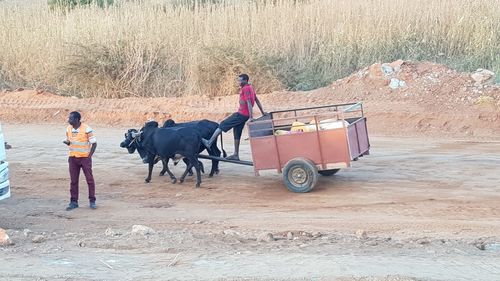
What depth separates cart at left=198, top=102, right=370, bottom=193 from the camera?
1234 cm

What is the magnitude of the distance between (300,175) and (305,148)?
0.43 meters

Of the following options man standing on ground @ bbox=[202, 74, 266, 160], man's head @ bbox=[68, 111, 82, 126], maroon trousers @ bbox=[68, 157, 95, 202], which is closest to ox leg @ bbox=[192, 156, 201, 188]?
man standing on ground @ bbox=[202, 74, 266, 160]

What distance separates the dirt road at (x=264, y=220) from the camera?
7773mm

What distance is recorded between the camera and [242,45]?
22859 millimetres

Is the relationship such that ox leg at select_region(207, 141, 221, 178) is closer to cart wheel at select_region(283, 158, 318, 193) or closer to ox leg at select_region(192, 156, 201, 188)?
ox leg at select_region(192, 156, 201, 188)

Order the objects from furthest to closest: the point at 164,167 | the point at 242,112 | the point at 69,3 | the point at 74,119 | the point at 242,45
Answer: the point at 69,3, the point at 242,45, the point at 164,167, the point at 242,112, the point at 74,119

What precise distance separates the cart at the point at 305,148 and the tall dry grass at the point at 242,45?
8898 mm

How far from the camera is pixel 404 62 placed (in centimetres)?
2022

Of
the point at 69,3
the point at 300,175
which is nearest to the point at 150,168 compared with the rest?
the point at 300,175

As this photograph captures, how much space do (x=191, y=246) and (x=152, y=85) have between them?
1477cm

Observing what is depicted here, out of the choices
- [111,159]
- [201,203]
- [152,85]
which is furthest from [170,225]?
[152,85]

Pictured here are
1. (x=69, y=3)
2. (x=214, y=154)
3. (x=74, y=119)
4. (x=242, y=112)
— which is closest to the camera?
(x=74, y=119)

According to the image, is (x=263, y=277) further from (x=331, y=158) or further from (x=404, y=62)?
(x=404, y=62)

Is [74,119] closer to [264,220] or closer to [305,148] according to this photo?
[264,220]
